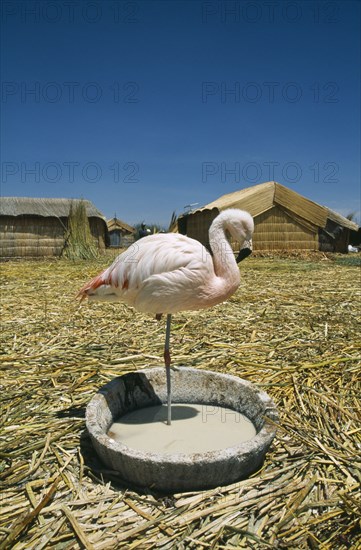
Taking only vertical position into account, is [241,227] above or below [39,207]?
below

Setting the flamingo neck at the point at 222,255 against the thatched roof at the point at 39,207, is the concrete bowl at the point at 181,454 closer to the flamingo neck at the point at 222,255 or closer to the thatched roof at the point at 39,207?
the flamingo neck at the point at 222,255

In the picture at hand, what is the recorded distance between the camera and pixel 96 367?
4098 mm

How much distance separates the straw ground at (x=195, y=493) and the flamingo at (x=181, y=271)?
36.5 inches

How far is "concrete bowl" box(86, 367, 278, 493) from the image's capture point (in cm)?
228

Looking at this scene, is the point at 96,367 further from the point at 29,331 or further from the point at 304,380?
the point at 304,380

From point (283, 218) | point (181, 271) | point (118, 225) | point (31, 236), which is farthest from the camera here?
point (118, 225)

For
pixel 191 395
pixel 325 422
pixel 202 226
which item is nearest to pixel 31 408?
pixel 191 395

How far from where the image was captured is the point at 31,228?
67.3 ft

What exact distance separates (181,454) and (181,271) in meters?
1.27

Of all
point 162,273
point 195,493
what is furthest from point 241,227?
point 195,493

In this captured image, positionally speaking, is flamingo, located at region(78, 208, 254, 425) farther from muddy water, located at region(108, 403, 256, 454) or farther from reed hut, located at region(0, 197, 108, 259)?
reed hut, located at region(0, 197, 108, 259)

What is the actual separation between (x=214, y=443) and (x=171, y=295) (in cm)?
115

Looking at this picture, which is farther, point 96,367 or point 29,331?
point 29,331

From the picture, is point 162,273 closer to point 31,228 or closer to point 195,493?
point 195,493
